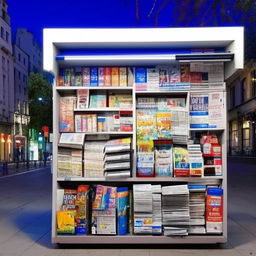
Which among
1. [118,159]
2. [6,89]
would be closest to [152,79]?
[118,159]

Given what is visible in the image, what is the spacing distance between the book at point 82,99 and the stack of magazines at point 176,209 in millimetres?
1801

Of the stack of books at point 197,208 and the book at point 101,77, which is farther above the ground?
the book at point 101,77

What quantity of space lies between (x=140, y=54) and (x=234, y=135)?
55.7m

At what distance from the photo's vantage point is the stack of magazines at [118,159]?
617 centimetres

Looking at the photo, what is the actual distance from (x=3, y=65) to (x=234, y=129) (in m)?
33.5

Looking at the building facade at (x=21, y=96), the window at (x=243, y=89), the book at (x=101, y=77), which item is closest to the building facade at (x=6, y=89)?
the building facade at (x=21, y=96)

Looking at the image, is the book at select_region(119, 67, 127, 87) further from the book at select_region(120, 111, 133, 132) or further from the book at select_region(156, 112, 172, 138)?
the book at select_region(156, 112, 172, 138)

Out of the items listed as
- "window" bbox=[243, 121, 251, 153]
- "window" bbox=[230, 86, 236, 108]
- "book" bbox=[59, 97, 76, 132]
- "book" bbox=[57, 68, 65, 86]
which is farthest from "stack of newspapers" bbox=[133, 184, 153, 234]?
"window" bbox=[230, 86, 236, 108]

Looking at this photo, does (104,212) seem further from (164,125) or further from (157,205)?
(164,125)

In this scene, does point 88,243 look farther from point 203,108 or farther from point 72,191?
point 203,108

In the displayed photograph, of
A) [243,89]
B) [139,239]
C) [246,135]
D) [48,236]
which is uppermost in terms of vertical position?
[243,89]

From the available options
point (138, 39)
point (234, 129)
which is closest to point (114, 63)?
point (138, 39)

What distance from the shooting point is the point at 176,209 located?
242 inches

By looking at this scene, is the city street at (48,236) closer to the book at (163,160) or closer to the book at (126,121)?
the book at (163,160)
